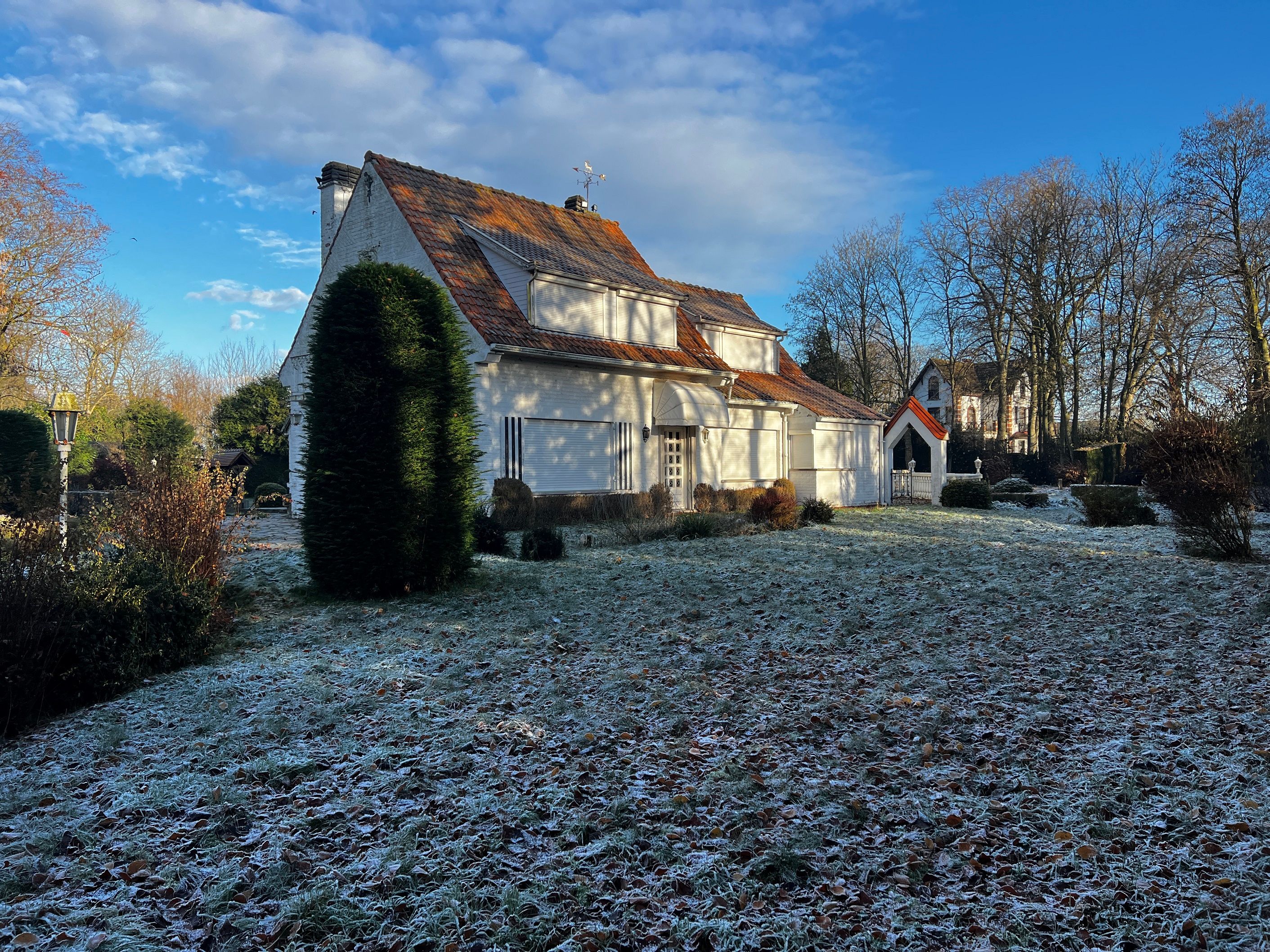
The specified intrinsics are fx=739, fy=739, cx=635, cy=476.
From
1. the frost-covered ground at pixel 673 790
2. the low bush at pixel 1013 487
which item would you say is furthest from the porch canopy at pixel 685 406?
the frost-covered ground at pixel 673 790

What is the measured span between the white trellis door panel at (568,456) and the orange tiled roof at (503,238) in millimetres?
1788

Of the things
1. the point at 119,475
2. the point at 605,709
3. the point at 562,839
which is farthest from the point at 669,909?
the point at 119,475

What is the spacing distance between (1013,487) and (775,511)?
13.4m

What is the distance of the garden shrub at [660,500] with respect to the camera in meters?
17.8

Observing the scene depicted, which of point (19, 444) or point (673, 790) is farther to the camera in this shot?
point (19, 444)

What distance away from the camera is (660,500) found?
709 inches

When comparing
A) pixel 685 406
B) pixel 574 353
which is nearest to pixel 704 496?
pixel 685 406

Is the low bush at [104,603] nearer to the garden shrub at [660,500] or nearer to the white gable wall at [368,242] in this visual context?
the white gable wall at [368,242]

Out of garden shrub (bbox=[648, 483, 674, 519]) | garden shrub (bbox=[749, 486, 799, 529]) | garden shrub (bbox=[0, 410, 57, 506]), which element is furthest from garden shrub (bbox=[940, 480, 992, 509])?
garden shrub (bbox=[0, 410, 57, 506])

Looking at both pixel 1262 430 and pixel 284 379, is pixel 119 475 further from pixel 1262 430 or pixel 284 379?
pixel 1262 430

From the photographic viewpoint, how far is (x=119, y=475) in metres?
26.7

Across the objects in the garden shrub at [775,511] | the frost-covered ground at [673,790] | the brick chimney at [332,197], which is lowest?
the frost-covered ground at [673,790]

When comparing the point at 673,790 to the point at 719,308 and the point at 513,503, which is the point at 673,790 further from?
the point at 719,308

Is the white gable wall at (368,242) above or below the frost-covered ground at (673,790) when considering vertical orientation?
above
